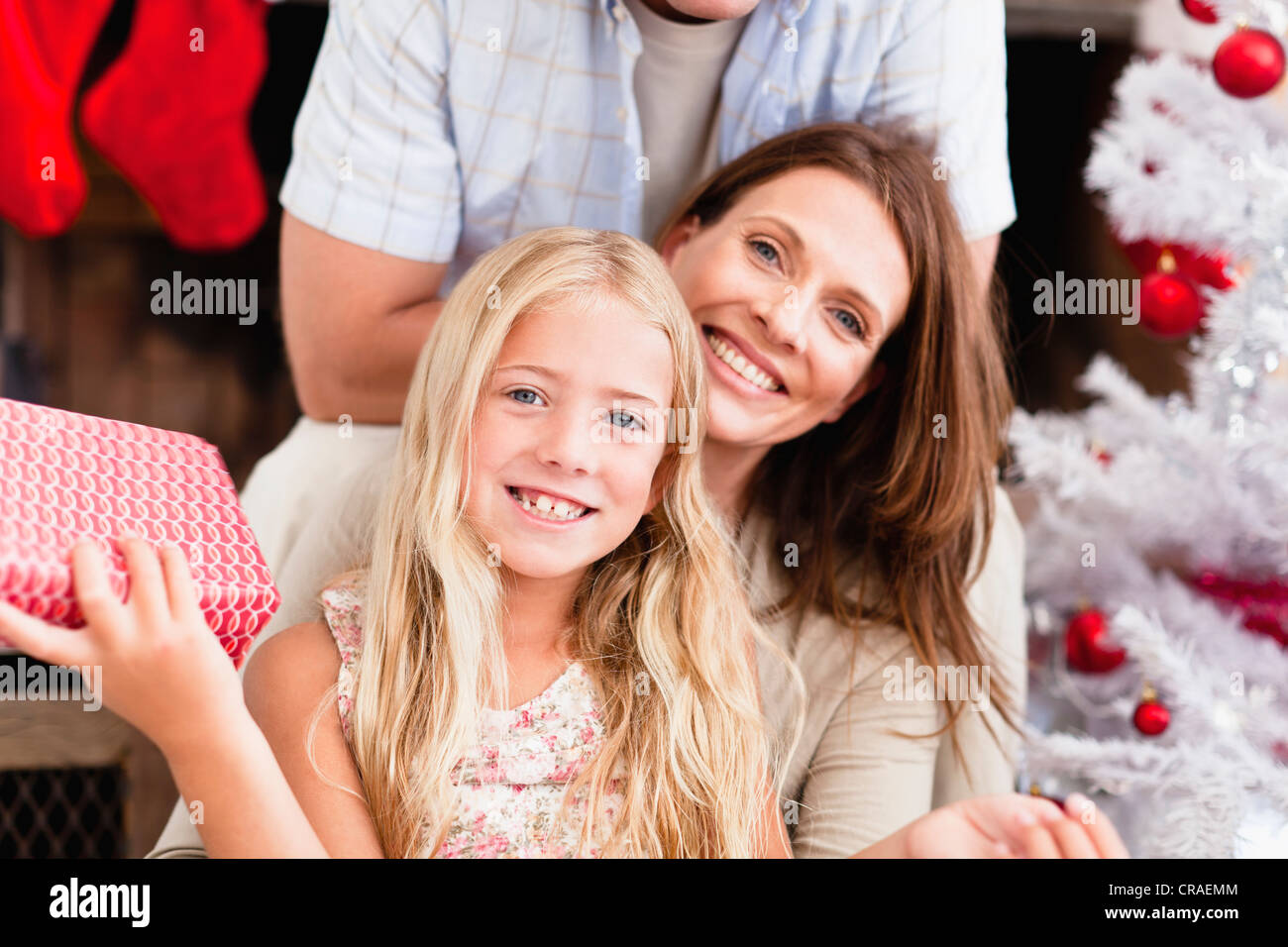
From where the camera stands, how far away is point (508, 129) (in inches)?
54.3

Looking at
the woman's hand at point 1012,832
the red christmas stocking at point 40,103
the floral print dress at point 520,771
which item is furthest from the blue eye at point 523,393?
the red christmas stocking at point 40,103

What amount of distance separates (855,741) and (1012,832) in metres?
0.40

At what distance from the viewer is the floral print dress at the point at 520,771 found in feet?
3.51

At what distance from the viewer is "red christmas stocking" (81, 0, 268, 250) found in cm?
206

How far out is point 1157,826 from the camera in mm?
1435

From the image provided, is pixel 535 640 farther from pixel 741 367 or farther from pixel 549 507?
pixel 741 367

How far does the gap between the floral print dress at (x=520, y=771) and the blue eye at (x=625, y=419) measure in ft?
0.82

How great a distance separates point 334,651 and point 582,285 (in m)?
0.39

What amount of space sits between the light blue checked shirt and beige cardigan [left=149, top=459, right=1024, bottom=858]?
306 mm

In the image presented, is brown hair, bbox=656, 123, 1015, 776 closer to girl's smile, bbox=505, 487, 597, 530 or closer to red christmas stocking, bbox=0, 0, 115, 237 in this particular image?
girl's smile, bbox=505, 487, 597, 530

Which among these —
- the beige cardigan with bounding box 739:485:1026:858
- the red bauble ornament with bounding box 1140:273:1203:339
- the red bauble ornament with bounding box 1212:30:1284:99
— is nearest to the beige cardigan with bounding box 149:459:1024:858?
the beige cardigan with bounding box 739:485:1026:858

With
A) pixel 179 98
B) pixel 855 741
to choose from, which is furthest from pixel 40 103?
pixel 855 741
